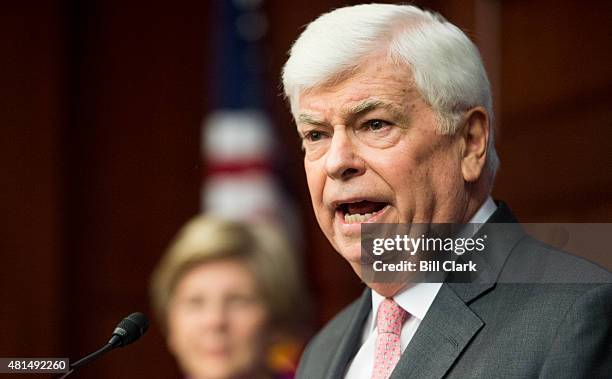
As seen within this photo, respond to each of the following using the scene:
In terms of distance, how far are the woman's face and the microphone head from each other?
2.51 feet

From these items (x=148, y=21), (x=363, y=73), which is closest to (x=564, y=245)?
(x=363, y=73)

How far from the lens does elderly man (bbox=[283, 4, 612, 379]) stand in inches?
71.5

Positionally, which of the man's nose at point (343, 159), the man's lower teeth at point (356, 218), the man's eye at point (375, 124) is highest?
the man's eye at point (375, 124)

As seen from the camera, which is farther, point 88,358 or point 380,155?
point 380,155

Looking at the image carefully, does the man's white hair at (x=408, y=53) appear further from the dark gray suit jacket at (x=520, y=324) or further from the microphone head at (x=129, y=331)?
the microphone head at (x=129, y=331)

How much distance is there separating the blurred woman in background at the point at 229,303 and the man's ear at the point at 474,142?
3.34ft

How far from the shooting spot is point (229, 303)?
275cm

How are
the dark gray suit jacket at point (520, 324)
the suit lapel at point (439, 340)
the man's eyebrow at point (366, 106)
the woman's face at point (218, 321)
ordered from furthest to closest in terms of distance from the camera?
the woman's face at point (218, 321) → the man's eyebrow at point (366, 106) → the suit lapel at point (439, 340) → the dark gray suit jacket at point (520, 324)

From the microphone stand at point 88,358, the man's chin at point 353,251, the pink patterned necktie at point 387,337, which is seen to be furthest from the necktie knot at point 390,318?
the microphone stand at point 88,358

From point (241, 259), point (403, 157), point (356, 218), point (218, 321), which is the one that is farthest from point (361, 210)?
point (241, 259)

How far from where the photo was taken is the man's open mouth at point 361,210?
1.90 meters

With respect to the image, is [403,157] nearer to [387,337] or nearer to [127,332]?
[387,337]

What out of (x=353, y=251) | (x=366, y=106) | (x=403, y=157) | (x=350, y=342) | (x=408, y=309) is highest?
(x=366, y=106)

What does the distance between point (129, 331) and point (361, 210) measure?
51cm
